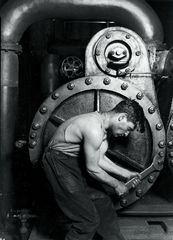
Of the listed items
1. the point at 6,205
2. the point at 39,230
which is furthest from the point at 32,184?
the point at 39,230

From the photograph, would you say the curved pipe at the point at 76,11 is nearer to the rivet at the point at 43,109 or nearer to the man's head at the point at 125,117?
the rivet at the point at 43,109

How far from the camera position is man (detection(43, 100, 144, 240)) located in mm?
2449

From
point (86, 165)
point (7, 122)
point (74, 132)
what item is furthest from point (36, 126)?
point (86, 165)

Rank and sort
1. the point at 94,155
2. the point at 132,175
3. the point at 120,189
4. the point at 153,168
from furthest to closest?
the point at 153,168 → the point at 132,175 → the point at 120,189 → the point at 94,155

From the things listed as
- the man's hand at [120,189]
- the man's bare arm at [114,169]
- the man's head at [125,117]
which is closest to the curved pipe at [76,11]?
the man's head at [125,117]

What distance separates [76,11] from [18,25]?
21.0 inches

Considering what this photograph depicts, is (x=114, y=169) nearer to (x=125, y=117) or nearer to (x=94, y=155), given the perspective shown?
(x=94, y=155)

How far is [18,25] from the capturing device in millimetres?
3105

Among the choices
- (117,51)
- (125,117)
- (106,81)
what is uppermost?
(117,51)

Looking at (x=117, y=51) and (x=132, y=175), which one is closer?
(x=132, y=175)

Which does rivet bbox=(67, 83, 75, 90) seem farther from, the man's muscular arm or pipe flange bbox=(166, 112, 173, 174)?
pipe flange bbox=(166, 112, 173, 174)

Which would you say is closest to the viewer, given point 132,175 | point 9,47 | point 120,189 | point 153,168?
point 120,189

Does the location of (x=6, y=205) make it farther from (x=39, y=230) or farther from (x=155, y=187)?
(x=155, y=187)

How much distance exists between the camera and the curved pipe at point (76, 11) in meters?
3.08
